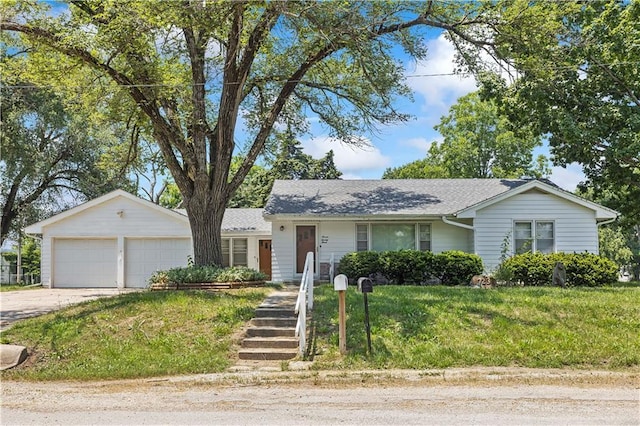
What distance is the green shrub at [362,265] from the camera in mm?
16484

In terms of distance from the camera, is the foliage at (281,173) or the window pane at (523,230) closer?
the window pane at (523,230)

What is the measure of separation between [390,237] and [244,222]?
23.5 ft

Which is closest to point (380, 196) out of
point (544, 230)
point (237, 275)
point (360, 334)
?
point (544, 230)

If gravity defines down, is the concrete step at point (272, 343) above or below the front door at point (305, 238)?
below

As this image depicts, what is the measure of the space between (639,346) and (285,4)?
9.47 metres

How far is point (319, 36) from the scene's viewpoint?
13.0 m

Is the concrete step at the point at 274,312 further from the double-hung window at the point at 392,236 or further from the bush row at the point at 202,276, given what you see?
the double-hung window at the point at 392,236

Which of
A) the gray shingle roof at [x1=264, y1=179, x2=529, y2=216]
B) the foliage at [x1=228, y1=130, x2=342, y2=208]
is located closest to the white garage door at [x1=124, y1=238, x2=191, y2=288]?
the gray shingle roof at [x1=264, y1=179, x2=529, y2=216]

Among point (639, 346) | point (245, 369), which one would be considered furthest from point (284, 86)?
point (639, 346)

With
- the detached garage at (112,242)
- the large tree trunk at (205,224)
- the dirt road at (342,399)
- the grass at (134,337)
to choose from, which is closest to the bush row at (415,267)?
the large tree trunk at (205,224)

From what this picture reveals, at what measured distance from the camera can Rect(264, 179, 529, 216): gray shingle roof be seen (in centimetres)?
1797

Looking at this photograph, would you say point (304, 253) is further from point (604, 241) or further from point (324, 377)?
point (604, 241)

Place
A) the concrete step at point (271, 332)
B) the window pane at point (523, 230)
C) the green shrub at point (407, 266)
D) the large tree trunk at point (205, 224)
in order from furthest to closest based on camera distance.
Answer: the window pane at point (523, 230) → the green shrub at point (407, 266) → the large tree trunk at point (205, 224) → the concrete step at point (271, 332)

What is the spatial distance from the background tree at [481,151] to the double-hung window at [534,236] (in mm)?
22546
